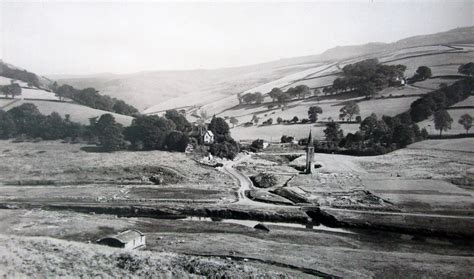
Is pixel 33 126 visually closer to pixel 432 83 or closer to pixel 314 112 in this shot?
pixel 314 112

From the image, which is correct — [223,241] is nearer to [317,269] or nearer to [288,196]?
[317,269]

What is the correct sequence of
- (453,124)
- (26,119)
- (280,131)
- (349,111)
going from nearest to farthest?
1. (453,124)
2. (26,119)
3. (280,131)
4. (349,111)

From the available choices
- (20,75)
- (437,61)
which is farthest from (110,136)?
(437,61)

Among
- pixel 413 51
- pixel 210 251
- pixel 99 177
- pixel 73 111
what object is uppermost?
pixel 413 51

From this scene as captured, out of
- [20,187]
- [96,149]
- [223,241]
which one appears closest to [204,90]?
[96,149]

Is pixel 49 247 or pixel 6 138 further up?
pixel 6 138

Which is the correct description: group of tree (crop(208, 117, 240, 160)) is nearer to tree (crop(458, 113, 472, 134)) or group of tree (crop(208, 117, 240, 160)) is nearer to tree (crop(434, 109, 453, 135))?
tree (crop(434, 109, 453, 135))

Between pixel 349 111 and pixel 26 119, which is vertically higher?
pixel 26 119
